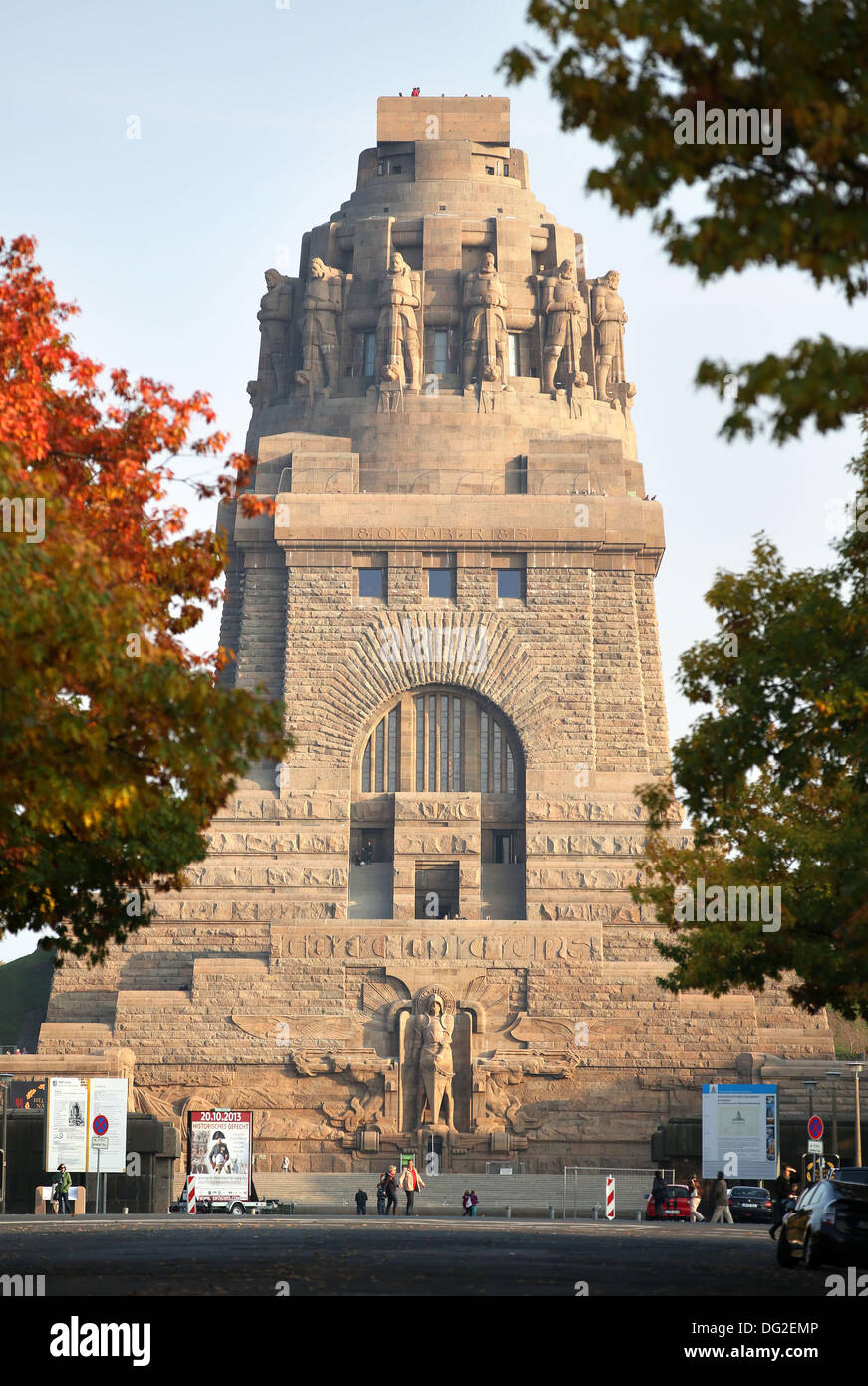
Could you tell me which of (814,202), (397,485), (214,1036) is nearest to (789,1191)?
(214,1036)

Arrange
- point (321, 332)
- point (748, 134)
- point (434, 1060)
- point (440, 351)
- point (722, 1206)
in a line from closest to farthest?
point (748, 134)
point (722, 1206)
point (434, 1060)
point (321, 332)
point (440, 351)

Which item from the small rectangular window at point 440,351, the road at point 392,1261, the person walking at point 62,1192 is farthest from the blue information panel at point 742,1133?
the small rectangular window at point 440,351

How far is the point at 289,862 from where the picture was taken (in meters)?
59.8

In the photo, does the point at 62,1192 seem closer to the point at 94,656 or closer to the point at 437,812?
the point at 437,812

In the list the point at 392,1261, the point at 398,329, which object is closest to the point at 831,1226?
the point at 392,1261

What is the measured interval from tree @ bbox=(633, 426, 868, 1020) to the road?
3959 millimetres

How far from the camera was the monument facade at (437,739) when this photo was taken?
5288 cm

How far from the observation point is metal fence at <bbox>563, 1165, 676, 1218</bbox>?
45078mm

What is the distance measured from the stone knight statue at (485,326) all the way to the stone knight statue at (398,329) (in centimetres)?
197

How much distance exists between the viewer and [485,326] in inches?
2736

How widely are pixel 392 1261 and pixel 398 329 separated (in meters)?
53.5

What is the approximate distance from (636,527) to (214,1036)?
2404 centimetres

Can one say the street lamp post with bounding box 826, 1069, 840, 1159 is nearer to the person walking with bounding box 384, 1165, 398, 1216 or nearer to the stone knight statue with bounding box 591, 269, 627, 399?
the person walking with bounding box 384, 1165, 398, 1216

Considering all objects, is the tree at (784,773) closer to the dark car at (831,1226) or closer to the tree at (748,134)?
the dark car at (831,1226)
